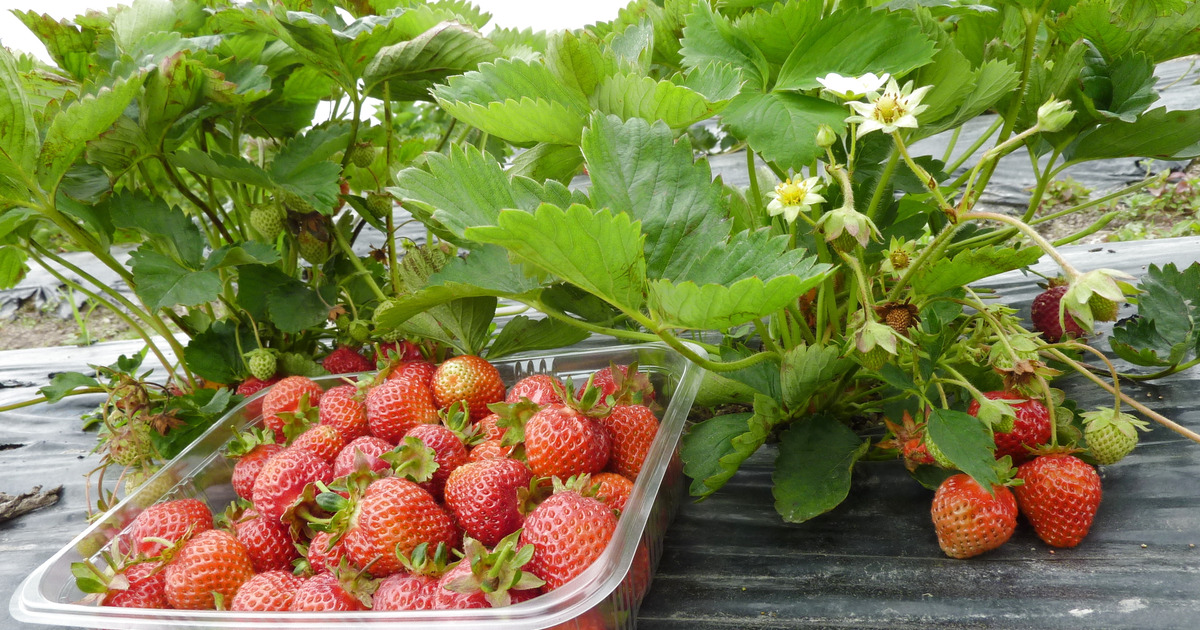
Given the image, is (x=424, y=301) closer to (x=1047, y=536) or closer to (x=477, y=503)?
(x=477, y=503)

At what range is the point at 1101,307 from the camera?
478 millimetres

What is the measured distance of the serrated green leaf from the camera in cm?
58

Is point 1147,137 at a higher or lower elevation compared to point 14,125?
lower

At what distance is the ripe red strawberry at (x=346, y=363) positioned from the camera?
3.34ft

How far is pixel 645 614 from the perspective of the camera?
0.66 metres

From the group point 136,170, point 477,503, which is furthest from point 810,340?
point 136,170

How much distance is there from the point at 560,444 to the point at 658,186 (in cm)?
22

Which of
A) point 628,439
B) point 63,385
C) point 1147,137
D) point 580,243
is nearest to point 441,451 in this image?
point 628,439

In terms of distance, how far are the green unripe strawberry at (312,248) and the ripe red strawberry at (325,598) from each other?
0.56 m

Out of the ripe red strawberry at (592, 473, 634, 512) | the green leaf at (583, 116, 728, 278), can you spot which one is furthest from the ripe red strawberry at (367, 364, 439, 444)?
the green leaf at (583, 116, 728, 278)

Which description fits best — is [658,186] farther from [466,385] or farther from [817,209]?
[466,385]

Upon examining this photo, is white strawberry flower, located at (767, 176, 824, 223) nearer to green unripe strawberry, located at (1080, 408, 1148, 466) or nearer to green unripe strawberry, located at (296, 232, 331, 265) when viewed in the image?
green unripe strawberry, located at (1080, 408, 1148, 466)

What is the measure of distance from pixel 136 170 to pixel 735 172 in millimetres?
1527

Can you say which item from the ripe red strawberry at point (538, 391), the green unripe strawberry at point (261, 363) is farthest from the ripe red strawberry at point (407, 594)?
the green unripe strawberry at point (261, 363)
